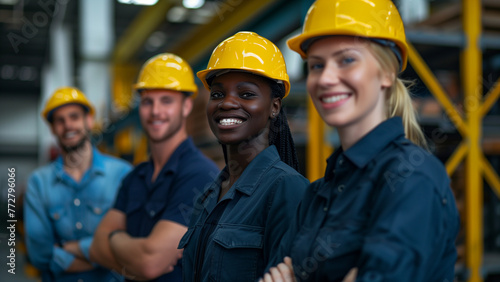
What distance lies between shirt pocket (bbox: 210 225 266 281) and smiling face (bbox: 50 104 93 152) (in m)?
2.34

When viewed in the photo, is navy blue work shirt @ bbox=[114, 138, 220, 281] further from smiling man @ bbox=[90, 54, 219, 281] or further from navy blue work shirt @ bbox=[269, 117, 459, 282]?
navy blue work shirt @ bbox=[269, 117, 459, 282]

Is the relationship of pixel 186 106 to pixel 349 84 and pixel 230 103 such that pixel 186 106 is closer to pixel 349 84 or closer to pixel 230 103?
Answer: pixel 230 103

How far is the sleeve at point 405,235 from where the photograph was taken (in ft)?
3.59

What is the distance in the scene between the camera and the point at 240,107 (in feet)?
5.82

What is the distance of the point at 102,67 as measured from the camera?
13.1 meters

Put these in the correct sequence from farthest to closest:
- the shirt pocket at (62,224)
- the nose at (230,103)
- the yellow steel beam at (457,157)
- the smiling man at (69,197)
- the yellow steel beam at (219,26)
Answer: the yellow steel beam at (219,26)
the yellow steel beam at (457,157)
the shirt pocket at (62,224)
the smiling man at (69,197)
the nose at (230,103)

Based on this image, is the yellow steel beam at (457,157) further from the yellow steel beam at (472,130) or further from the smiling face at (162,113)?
the smiling face at (162,113)

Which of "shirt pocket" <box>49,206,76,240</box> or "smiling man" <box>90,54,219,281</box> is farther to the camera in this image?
"shirt pocket" <box>49,206,76,240</box>

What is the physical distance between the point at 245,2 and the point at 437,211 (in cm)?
358

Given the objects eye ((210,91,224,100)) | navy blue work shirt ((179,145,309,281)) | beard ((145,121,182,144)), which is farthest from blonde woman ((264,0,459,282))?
beard ((145,121,182,144))

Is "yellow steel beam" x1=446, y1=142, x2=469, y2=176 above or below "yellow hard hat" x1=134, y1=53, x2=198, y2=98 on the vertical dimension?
below

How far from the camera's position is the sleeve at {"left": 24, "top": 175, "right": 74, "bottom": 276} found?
3225 mm

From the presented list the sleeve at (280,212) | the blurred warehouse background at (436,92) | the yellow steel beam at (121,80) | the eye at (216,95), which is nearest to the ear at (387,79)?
the sleeve at (280,212)

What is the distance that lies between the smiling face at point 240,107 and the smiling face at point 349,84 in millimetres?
445
